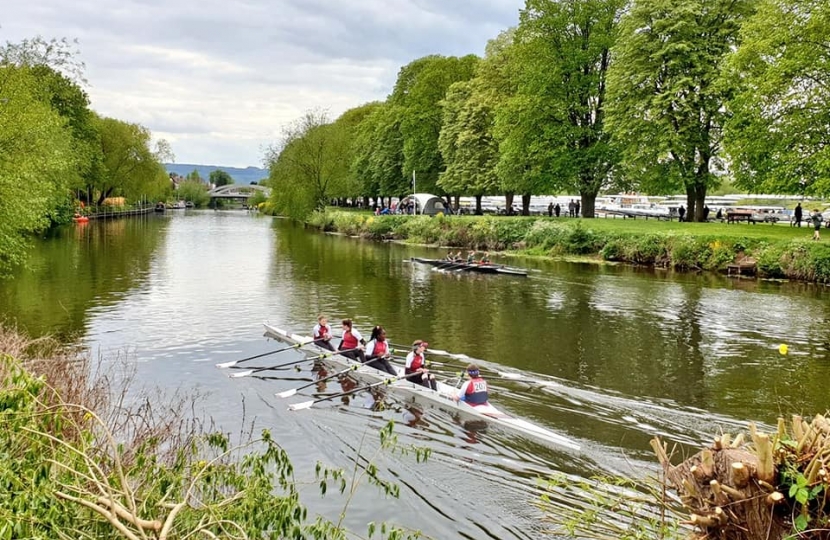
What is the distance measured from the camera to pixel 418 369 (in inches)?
672

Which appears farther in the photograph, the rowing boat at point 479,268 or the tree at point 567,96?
the tree at point 567,96

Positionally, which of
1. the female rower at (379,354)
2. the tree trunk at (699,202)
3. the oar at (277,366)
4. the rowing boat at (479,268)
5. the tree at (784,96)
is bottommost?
the oar at (277,366)

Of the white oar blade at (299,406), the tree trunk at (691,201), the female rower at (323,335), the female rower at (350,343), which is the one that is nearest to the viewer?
the white oar blade at (299,406)

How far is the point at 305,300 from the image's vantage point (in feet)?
101

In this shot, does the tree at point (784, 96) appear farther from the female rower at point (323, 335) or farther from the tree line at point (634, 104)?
the female rower at point (323, 335)

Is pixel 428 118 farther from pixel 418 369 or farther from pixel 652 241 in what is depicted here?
pixel 418 369

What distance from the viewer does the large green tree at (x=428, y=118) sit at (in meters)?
71.4

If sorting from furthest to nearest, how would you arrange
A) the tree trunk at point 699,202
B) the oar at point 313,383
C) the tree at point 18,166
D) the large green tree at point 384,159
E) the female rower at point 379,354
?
the large green tree at point 384,159, the tree trunk at point 699,202, the tree at point 18,166, the female rower at point 379,354, the oar at point 313,383

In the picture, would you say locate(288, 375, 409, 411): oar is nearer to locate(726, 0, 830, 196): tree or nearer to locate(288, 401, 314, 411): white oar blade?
locate(288, 401, 314, 411): white oar blade

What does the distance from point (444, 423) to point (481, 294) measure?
17.3 metres

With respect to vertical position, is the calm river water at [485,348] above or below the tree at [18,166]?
below

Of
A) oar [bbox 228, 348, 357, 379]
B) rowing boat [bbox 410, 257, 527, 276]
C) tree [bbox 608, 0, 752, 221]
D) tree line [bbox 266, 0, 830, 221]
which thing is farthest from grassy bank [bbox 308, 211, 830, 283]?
oar [bbox 228, 348, 357, 379]

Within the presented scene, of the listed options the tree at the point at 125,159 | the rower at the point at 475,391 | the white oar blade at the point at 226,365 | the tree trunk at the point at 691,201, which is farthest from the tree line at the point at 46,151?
the tree trunk at the point at 691,201

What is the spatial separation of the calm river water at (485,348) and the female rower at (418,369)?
1152 mm
